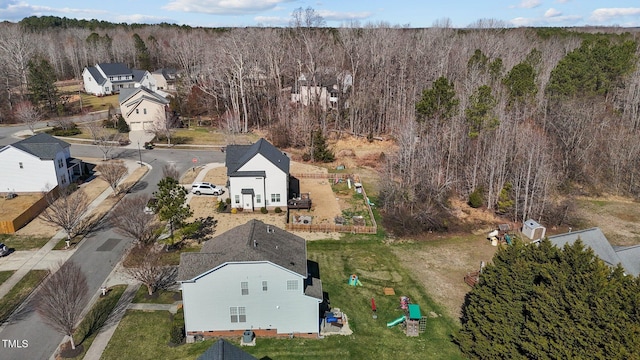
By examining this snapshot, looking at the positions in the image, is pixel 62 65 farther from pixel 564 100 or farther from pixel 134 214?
pixel 564 100

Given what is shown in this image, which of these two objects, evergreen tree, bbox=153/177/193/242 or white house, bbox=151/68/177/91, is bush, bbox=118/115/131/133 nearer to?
evergreen tree, bbox=153/177/193/242

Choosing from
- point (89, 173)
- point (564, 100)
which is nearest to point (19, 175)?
point (89, 173)

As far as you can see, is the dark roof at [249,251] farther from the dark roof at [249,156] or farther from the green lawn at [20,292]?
the dark roof at [249,156]

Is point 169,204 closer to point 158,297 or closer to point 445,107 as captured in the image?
point 158,297

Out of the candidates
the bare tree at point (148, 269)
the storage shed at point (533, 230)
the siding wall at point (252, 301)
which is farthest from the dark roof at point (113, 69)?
the storage shed at point (533, 230)

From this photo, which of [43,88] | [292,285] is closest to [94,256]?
[292,285]

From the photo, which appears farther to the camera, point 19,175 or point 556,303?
point 19,175
